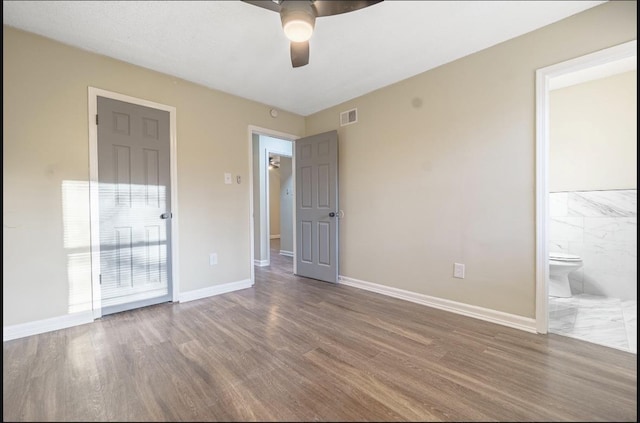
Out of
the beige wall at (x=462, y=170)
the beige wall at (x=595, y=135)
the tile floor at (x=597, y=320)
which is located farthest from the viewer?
the beige wall at (x=595, y=135)

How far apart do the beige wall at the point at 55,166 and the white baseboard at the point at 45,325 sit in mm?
44

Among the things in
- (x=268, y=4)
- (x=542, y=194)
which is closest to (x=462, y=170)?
(x=542, y=194)

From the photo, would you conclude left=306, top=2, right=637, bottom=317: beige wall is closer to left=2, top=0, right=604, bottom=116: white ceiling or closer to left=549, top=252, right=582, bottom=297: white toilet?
left=2, top=0, right=604, bottom=116: white ceiling

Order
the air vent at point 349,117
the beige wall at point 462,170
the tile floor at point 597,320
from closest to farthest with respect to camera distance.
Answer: the tile floor at point 597,320, the beige wall at point 462,170, the air vent at point 349,117

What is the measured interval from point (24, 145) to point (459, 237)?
3.78 m

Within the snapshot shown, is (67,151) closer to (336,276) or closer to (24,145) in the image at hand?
(24,145)

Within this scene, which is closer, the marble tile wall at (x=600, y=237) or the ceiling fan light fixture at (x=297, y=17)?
the ceiling fan light fixture at (x=297, y=17)

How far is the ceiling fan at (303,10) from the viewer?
170 centimetres

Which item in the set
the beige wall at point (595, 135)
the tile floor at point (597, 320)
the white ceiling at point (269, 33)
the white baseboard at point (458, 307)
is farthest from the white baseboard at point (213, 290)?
the beige wall at point (595, 135)

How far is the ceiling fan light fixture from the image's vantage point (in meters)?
1.70

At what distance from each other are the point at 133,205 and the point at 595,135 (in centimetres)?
500

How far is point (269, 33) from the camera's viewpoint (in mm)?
2211

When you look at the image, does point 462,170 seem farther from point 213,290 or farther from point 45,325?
point 45,325

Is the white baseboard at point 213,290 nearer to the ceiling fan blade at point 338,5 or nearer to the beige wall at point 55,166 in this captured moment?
the beige wall at point 55,166
